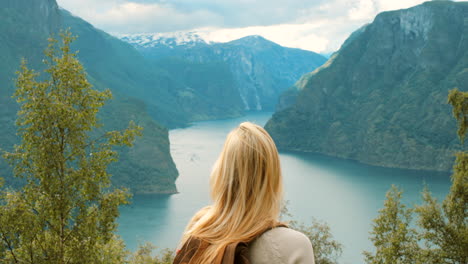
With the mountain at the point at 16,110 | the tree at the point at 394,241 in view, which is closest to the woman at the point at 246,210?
the tree at the point at 394,241

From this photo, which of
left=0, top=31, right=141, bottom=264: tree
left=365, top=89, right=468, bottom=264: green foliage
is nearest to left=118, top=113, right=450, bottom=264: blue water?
left=365, top=89, right=468, bottom=264: green foliage

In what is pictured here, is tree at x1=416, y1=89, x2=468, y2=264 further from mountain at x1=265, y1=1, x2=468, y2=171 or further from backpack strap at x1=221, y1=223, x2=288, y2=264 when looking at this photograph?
mountain at x1=265, y1=1, x2=468, y2=171

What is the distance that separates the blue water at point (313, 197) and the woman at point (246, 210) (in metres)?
49.3

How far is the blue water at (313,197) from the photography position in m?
60.1

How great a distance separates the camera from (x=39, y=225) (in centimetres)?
676

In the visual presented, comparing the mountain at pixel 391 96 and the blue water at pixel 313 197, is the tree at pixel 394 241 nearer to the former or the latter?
the blue water at pixel 313 197

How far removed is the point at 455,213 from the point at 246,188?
11827 millimetres

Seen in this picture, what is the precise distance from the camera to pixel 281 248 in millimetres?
1990

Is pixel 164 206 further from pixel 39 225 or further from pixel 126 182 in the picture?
pixel 39 225

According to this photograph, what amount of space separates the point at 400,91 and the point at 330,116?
28.4m

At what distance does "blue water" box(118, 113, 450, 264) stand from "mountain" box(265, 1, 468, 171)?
17383 millimetres

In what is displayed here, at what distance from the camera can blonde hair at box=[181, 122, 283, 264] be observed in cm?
212

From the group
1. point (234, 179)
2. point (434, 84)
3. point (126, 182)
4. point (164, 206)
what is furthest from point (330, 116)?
point (234, 179)

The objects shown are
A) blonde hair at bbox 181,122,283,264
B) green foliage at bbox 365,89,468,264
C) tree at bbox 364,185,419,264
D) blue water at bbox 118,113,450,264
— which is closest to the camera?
blonde hair at bbox 181,122,283,264
